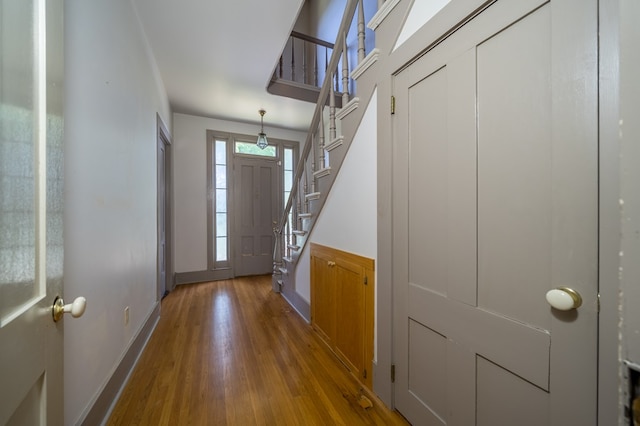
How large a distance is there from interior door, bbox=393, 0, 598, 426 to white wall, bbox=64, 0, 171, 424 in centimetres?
155

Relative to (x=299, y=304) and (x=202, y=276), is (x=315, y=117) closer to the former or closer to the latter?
(x=299, y=304)

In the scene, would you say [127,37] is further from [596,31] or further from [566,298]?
[566,298]

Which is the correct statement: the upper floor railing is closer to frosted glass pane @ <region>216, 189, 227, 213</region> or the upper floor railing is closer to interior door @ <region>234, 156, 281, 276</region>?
interior door @ <region>234, 156, 281, 276</region>

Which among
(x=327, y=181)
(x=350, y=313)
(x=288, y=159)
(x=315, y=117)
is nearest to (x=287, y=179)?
(x=288, y=159)

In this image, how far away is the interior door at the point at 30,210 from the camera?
19.9 inches

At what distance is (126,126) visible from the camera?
1.71 meters

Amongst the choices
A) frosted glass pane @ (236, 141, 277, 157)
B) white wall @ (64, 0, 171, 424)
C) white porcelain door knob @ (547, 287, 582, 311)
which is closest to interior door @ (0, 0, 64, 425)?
white wall @ (64, 0, 171, 424)

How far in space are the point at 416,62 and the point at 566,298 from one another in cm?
113

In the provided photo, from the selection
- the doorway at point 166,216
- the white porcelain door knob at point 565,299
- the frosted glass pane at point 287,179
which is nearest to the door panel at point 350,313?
the white porcelain door knob at point 565,299

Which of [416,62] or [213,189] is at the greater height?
→ [416,62]

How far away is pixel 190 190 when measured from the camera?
12.9 ft

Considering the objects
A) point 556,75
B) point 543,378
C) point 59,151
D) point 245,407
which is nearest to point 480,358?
point 543,378

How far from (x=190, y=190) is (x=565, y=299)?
4.28 metres

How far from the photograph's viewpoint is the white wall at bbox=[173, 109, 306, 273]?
3.84 meters
